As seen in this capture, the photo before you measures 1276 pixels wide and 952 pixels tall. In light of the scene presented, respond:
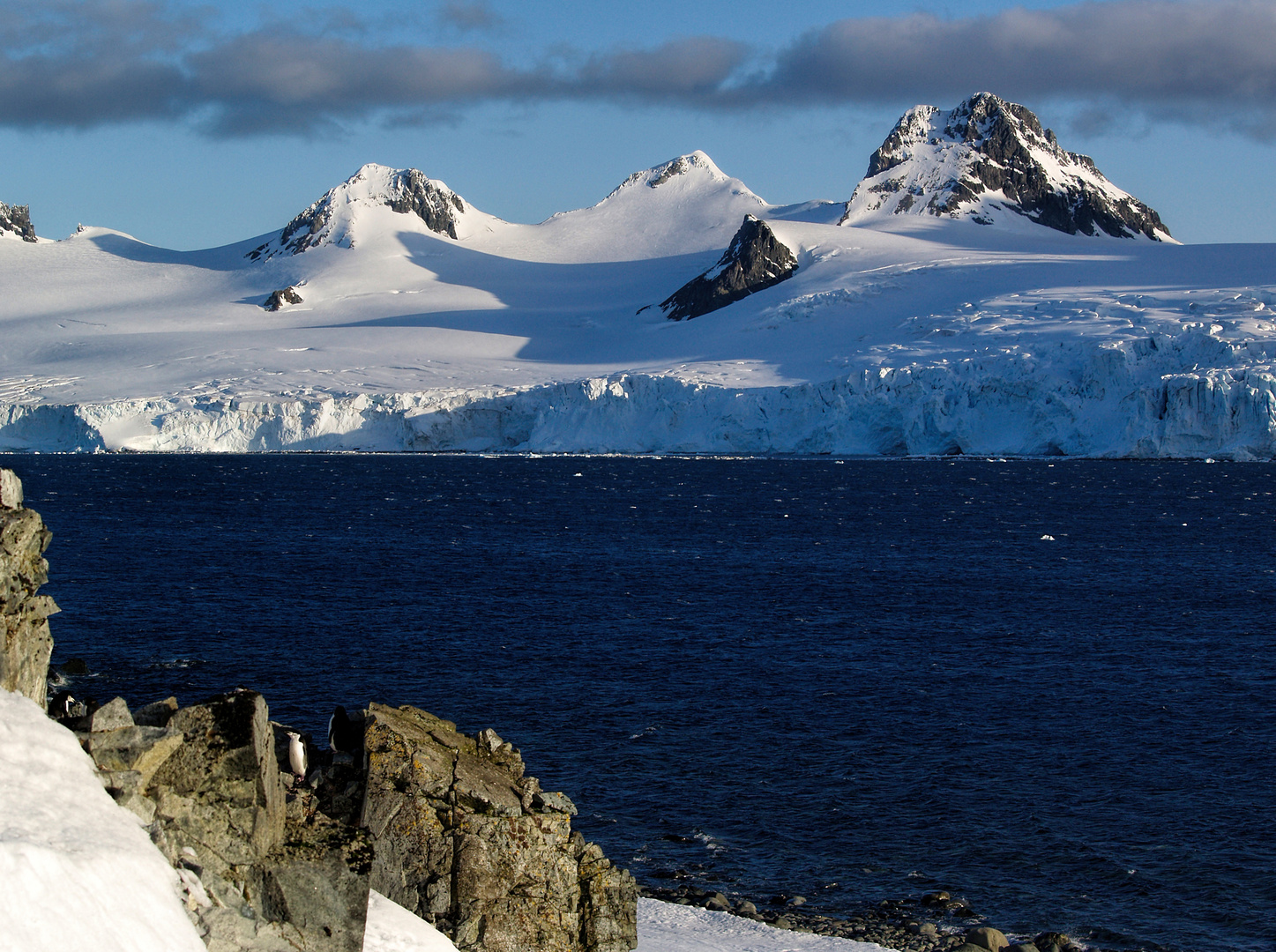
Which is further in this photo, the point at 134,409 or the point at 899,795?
the point at 134,409

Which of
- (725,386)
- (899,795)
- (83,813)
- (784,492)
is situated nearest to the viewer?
(83,813)

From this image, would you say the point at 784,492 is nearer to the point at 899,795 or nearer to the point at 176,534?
the point at 176,534

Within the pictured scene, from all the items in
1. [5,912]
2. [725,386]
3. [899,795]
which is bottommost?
[899,795]

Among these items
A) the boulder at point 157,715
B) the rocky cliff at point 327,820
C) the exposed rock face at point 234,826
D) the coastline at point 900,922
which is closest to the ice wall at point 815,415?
the coastline at point 900,922

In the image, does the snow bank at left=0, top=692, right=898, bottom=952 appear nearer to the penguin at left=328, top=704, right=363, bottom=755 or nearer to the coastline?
the penguin at left=328, top=704, right=363, bottom=755

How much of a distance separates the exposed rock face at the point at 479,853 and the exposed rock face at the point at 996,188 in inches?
7183

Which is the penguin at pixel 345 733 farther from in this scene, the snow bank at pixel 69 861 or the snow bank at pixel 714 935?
the snow bank at pixel 714 935

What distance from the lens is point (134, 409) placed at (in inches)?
4727

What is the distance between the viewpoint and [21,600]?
10.1 metres

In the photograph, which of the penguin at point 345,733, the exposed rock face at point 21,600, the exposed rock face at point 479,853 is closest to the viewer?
the exposed rock face at point 21,600

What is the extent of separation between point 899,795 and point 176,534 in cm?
4253

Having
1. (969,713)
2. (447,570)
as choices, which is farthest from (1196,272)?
(969,713)

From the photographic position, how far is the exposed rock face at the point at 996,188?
18762 centimetres

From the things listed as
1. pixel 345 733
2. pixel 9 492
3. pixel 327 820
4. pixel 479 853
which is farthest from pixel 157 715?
pixel 479 853
